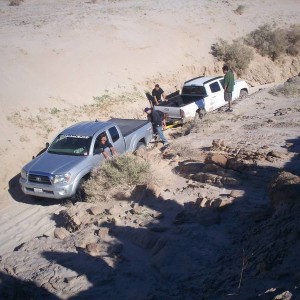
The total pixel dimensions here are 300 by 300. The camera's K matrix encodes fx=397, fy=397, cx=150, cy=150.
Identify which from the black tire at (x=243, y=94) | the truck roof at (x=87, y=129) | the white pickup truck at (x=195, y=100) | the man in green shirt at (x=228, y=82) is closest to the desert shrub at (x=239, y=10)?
the black tire at (x=243, y=94)

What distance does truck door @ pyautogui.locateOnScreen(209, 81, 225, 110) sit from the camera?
16.4 metres

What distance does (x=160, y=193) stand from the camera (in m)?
9.07

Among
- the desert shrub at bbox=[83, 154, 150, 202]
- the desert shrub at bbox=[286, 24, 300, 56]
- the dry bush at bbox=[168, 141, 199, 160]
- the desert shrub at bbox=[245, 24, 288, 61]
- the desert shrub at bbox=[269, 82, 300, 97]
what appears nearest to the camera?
the desert shrub at bbox=[83, 154, 150, 202]

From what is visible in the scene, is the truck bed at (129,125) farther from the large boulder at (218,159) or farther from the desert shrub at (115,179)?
the large boulder at (218,159)

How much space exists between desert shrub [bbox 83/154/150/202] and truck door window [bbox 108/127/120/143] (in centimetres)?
166

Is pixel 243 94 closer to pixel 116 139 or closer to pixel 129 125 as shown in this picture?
pixel 129 125

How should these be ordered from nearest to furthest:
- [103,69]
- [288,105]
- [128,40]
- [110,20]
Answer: [288,105], [103,69], [128,40], [110,20]

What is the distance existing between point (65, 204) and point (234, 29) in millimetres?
22108

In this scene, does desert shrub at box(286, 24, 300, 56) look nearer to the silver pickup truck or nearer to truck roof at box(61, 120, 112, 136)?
the silver pickup truck

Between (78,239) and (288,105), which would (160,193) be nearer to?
(78,239)

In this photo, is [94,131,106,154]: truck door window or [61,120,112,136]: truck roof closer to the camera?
[94,131,106,154]: truck door window

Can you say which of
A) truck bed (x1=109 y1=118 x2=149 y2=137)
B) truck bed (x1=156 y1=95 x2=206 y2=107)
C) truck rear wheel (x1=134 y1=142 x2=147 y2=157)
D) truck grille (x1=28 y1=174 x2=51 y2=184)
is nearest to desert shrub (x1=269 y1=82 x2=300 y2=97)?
truck bed (x1=156 y1=95 x2=206 y2=107)

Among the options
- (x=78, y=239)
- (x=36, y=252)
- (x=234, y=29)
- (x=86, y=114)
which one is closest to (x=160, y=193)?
(x=78, y=239)

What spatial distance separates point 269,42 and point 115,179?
763 inches
